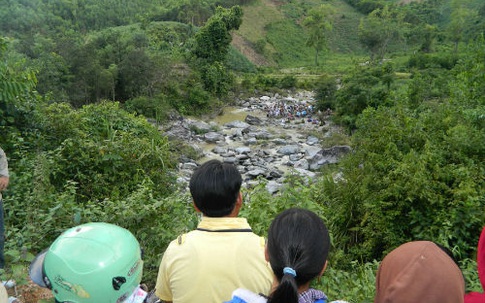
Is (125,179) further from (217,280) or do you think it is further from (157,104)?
(157,104)

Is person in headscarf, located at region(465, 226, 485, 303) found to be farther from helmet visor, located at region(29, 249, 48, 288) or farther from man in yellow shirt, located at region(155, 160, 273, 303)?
helmet visor, located at region(29, 249, 48, 288)

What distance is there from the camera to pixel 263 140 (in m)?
17.7

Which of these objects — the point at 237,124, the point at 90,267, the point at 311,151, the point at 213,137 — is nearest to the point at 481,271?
the point at 90,267

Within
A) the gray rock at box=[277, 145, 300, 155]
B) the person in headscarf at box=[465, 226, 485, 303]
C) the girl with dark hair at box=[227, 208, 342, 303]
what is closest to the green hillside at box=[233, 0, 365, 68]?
the gray rock at box=[277, 145, 300, 155]

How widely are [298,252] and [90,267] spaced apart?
93cm

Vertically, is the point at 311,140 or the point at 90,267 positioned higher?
the point at 90,267

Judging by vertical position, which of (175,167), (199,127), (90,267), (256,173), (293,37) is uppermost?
(90,267)

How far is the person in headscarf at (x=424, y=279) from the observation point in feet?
5.10

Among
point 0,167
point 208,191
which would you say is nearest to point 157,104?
point 0,167

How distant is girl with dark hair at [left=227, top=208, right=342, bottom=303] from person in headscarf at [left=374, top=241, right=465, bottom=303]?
31cm

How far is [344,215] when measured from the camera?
21.1 feet

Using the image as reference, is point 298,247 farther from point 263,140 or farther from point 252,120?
point 252,120

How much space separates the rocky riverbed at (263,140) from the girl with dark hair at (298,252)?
918 cm

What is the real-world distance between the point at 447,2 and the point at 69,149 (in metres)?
63.9
